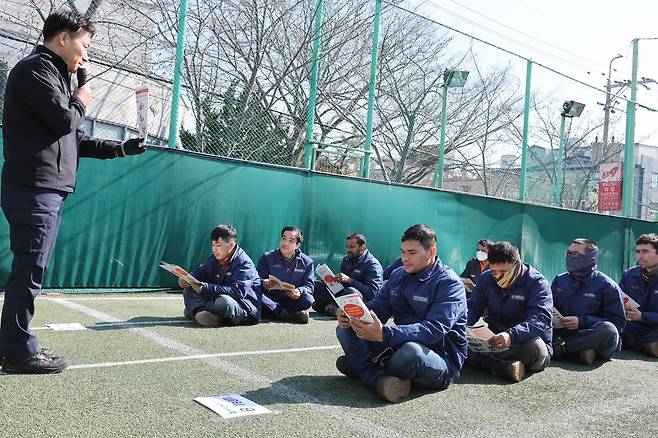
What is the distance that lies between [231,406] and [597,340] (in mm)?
3450

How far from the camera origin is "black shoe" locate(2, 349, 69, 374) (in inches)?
146

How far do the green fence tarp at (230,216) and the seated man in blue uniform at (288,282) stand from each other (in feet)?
5.85

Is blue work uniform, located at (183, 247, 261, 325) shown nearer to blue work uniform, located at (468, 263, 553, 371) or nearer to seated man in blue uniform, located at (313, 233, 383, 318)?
seated man in blue uniform, located at (313, 233, 383, 318)

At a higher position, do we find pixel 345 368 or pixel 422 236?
pixel 422 236

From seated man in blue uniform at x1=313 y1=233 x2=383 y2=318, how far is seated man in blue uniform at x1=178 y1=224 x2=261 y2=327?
59.2 inches

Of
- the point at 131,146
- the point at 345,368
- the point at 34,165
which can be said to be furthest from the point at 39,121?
the point at 345,368

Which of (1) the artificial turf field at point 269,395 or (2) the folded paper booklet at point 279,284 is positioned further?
(2) the folded paper booklet at point 279,284

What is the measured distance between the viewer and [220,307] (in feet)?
19.5

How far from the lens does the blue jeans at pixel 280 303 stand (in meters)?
6.82

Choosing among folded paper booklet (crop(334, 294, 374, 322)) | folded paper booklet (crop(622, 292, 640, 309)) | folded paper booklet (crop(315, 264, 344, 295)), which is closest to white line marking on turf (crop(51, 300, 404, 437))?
folded paper booklet (crop(334, 294, 374, 322))

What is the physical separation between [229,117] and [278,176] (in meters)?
1.15

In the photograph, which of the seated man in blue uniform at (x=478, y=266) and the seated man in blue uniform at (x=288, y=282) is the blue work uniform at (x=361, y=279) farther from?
the seated man in blue uniform at (x=478, y=266)

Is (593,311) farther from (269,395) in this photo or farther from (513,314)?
(269,395)

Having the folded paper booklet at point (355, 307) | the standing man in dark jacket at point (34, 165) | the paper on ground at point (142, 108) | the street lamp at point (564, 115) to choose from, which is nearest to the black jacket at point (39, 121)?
the standing man in dark jacket at point (34, 165)
